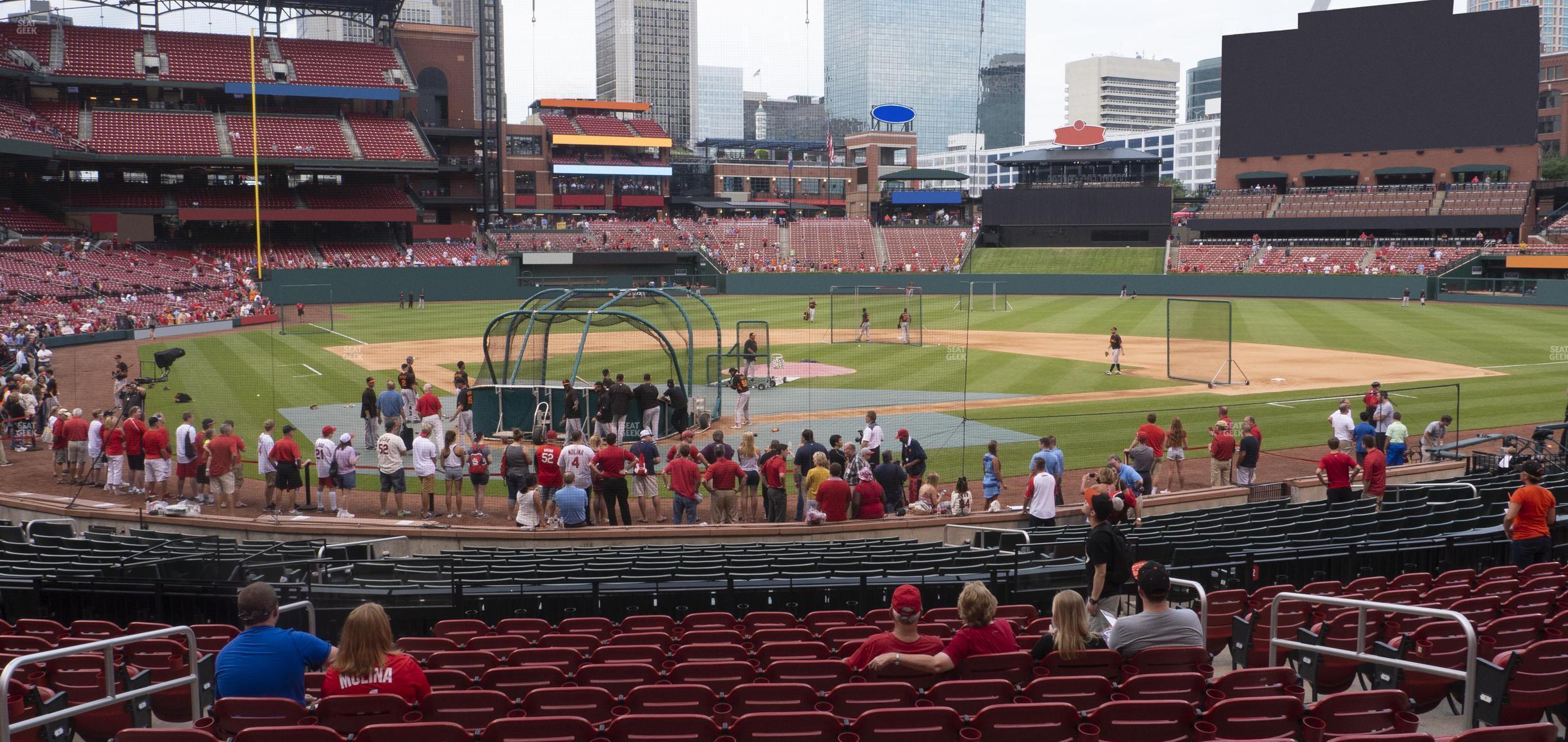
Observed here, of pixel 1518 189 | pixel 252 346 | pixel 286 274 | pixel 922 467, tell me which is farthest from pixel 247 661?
pixel 1518 189

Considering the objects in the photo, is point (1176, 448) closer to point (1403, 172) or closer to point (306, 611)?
point (306, 611)

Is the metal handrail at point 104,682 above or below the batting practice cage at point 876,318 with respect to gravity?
below

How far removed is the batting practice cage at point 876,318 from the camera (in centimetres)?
4372

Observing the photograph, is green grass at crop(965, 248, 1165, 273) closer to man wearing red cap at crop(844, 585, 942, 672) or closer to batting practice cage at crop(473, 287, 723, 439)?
batting practice cage at crop(473, 287, 723, 439)

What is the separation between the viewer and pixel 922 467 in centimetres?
1822

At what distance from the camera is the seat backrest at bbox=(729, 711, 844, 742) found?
5.17m

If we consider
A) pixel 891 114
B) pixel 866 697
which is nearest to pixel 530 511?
pixel 866 697

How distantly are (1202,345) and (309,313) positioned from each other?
4458cm

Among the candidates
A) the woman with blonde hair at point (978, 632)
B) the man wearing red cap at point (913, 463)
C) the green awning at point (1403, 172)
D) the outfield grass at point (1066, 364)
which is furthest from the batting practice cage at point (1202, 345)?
the green awning at point (1403, 172)

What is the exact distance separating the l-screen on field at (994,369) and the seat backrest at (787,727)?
1550 centimetres

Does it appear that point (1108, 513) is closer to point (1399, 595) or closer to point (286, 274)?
point (1399, 595)

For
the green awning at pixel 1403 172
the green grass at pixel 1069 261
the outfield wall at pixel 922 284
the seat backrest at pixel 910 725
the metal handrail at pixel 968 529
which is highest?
the green awning at pixel 1403 172

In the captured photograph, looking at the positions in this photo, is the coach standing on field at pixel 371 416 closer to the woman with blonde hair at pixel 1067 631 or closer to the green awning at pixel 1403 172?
the woman with blonde hair at pixel 1067 631

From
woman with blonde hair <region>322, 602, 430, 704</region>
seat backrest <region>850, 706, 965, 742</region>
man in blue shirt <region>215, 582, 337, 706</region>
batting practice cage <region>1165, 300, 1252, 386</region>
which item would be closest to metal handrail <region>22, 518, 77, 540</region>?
man in blue shirt <region>215, 582, 337, 706</region>
